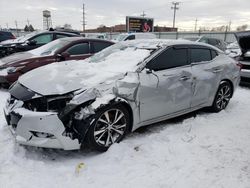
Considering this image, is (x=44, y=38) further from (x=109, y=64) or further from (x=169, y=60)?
(x=169, y=60)

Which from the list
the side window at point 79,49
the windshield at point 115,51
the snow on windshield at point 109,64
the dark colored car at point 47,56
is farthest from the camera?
the side window at point 79,49

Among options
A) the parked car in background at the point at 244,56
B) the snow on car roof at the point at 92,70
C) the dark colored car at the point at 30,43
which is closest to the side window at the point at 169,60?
the snow on car roof at the point at 92,70

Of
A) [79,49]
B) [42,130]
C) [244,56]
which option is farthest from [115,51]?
[244,56]

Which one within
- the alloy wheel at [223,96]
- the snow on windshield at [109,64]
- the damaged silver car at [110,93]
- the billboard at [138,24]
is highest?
the billboard at [138,24]

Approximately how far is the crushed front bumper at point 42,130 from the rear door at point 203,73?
2509 mm

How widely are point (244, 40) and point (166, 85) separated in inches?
169

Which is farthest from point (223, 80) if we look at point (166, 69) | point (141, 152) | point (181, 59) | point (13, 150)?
A: point (13, 150)

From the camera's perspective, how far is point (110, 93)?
3498 mm

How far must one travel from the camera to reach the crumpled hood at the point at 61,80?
11.0 feet

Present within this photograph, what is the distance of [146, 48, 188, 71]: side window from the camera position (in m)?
4.13

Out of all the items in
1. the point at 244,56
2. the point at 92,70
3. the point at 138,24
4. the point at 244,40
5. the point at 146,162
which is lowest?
the point at 146,162

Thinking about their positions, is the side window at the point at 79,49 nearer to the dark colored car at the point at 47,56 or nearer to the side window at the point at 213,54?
the dark colored car at the point at 47,56

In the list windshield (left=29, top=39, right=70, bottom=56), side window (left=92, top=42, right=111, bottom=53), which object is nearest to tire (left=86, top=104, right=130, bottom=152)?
windshield (left=29, top=39, right=70, bottom=56)

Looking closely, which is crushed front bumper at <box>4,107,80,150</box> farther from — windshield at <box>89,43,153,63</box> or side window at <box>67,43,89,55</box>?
side window at <box>67,43,89,55</box>
